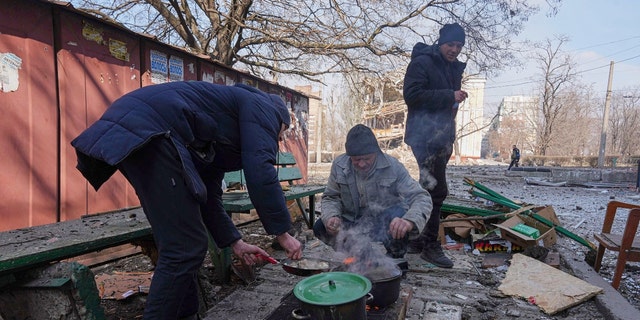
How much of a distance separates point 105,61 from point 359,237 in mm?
3815

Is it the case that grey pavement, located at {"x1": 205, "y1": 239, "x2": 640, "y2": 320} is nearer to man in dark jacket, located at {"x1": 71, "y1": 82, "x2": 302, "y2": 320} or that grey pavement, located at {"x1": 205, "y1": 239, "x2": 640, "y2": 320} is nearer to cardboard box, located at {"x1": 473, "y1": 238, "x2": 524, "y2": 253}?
cardboard box, located at {"x1": 473, "y1": 238, "x2": 524, "y2": 253}

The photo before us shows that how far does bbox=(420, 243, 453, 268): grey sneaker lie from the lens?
13.6 feet

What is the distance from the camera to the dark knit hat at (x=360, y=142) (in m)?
3.47

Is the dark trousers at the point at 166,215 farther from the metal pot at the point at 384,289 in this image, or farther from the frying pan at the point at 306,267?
the metal pot at the point at 384,289

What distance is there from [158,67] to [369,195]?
3810 mm

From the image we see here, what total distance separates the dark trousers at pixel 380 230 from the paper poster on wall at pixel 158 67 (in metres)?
3.47

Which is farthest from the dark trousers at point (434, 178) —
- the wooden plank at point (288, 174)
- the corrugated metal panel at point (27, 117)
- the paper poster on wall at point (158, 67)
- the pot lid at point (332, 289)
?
the corrugated metal panel at point (27, 117)

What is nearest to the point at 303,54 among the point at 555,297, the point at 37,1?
the point at 37,1

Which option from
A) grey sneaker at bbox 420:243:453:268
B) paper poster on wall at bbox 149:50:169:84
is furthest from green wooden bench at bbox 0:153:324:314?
grey sneaker at bbox 420:243:453:268

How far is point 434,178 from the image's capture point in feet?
13.3

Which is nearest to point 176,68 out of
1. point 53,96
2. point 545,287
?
point 53,96

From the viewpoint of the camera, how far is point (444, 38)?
12.8 feet

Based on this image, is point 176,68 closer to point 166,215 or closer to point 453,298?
point 166,215

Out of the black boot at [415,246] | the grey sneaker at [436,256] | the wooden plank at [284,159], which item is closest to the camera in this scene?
the grey sneaker at [436,256]
